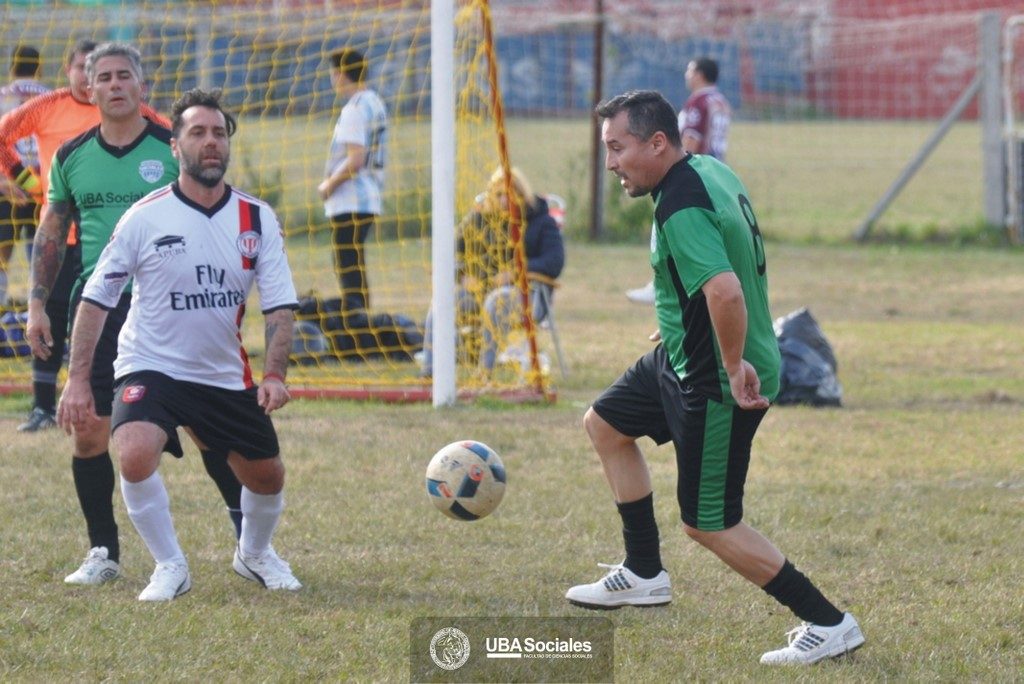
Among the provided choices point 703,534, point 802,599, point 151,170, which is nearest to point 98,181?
point 151,170

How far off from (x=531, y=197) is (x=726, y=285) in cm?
586

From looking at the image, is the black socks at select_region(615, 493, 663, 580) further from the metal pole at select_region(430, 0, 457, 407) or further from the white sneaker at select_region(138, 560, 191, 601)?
the metal pole at select_region(430, 0, 457, 407)

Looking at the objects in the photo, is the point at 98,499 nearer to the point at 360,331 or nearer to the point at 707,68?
the point at 360,331

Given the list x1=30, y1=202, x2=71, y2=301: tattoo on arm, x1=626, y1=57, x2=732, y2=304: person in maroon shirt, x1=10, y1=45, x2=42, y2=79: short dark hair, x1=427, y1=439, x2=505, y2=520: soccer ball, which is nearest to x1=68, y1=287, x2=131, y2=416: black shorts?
x1=30, y1=202, x2=71, y2=301: tattoo on arm

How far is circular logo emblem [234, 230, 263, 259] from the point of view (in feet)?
17.7

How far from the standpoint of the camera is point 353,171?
1084cm

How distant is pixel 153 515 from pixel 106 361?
0.78 metres

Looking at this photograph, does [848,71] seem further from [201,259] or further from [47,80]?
[201,259]

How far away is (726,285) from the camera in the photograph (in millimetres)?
4480

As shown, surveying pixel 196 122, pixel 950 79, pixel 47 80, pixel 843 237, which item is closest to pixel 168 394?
pixel 196 122

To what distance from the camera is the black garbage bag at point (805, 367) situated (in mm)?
9516

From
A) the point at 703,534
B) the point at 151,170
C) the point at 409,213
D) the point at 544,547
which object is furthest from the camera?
the point at 409,213

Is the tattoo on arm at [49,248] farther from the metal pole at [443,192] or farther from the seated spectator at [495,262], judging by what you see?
the seated spectator at [495,262]

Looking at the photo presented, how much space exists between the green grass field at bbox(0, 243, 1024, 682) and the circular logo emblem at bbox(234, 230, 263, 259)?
1.27 meters
